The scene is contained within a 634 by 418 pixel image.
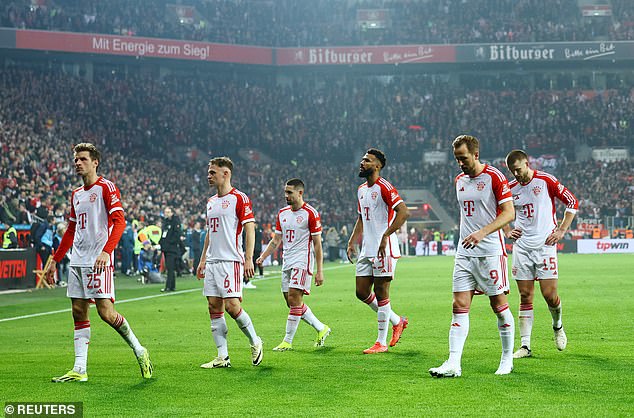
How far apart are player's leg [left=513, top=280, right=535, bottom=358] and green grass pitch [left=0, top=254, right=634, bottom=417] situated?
0.28 meters

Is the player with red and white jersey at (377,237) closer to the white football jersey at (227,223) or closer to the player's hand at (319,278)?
the player's hand at (319,278)

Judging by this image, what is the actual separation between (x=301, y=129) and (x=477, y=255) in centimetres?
5639

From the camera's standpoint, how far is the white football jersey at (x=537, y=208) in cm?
1188

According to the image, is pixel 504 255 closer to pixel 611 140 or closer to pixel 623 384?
pixel 623 384

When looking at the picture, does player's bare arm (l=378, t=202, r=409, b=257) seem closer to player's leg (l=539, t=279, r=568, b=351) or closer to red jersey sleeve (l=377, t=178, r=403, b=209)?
red jersey sleeve (l=377, t=178, r=403, b=209)

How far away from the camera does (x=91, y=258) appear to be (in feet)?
32.4

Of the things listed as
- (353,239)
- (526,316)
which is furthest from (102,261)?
(526,316)

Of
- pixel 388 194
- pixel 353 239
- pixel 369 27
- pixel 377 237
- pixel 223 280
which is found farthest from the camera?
pixel 369 27

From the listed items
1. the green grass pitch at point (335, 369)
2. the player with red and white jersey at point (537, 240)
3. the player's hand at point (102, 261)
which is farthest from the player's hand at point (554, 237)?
the player's hand at point (102, 261)

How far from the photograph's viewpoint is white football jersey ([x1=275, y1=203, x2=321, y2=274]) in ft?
43.4

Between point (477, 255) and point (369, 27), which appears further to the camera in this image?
point (369, 27)

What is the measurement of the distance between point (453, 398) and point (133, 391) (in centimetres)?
305

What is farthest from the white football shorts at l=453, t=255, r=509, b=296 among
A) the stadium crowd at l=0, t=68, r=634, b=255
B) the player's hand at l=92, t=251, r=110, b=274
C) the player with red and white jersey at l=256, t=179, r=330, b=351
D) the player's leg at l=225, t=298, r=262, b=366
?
the stadium crowd at l=0, t=68, r=634, b=255

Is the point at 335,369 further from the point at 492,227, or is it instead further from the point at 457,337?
the point at 492,227
